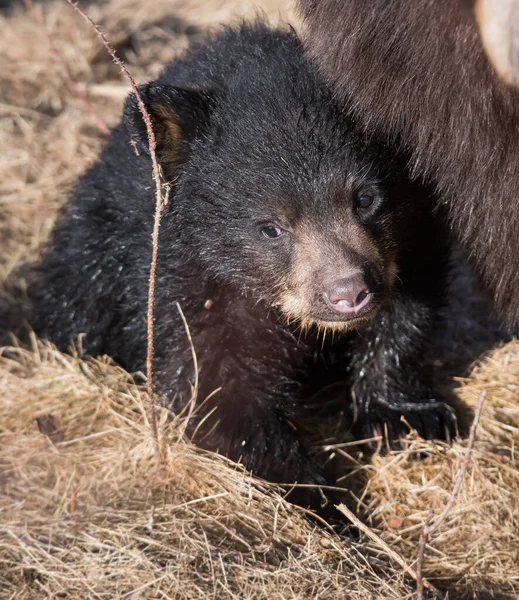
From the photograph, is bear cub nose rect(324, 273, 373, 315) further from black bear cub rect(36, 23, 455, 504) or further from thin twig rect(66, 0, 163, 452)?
thin twig rect(66, 0, 163, 452)

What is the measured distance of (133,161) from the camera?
4.12m

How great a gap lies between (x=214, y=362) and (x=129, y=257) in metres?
0.64

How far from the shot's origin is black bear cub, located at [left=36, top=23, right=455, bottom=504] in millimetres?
3545

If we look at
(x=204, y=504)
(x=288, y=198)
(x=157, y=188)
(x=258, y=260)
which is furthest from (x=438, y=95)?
(x=204, y=504)

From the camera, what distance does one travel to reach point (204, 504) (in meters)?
3.85

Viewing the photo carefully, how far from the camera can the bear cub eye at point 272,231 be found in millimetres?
3646

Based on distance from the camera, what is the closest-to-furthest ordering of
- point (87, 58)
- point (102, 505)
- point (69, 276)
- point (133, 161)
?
point (102, 505)
point (133, 161)
point (69, 276)
point (87, 58)

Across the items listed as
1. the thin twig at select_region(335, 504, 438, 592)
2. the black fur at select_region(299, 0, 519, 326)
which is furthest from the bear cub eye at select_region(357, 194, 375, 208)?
the thin twig at select_region(335, 504, 438, 592)

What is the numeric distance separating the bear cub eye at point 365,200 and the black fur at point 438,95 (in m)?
→ 0.21

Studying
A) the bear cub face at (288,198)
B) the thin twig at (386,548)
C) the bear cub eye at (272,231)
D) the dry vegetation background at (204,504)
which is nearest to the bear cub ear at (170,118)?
the bear cub face at (288,198)

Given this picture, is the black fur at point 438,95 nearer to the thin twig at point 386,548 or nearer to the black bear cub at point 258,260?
the black bear cub at point 258,260

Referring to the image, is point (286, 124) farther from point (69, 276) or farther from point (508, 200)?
point (69, 276)

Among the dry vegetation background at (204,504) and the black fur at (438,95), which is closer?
the black fur at (438,95)

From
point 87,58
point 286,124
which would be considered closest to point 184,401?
point 286,124
